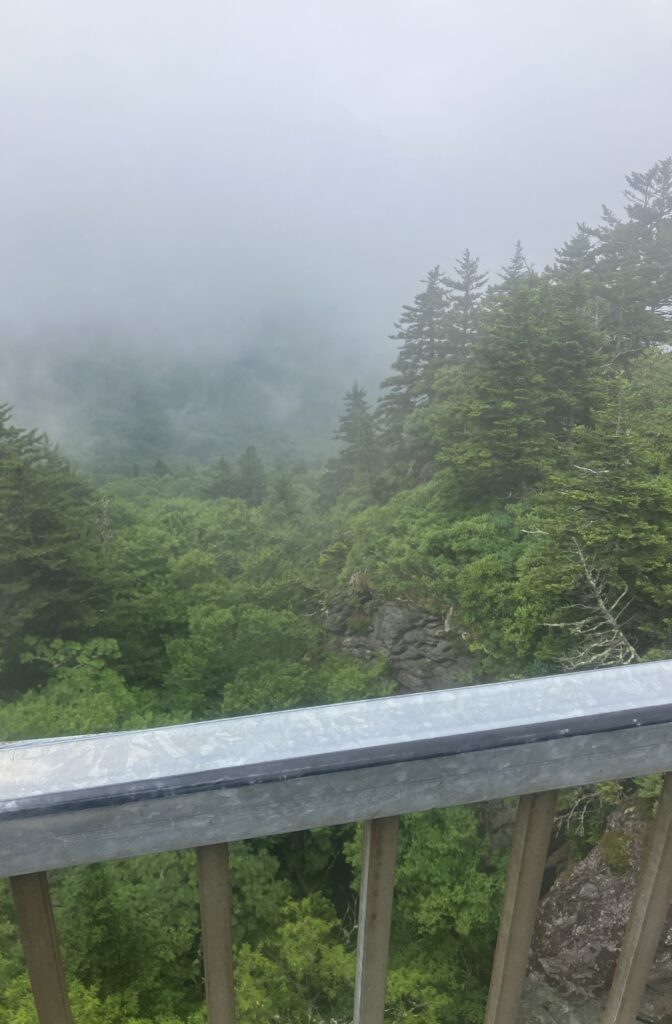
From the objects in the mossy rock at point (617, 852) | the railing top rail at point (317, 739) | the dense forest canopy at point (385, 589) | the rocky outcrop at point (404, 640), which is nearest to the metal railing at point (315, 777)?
the railing top rail at point (317, 739)

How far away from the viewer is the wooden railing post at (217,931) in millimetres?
857

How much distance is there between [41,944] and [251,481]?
40.1 m

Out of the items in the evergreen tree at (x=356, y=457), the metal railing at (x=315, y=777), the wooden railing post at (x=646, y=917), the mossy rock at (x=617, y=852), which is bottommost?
the mossy rock at (x=617, y=852)

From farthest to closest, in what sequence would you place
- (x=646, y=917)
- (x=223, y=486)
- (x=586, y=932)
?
(x=223, y=486), (x=586, y=932), (x=646, y=917)

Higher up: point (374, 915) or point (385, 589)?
point (374, 915)

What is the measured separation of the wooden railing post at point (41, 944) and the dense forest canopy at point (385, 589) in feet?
16.4

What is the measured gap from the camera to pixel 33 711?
41.4 feet

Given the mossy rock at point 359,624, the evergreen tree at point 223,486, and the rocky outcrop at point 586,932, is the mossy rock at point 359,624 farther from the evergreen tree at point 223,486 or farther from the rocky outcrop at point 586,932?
the evergreen tree at point 223,486

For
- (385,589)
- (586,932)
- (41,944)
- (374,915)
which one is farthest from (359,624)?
(41,944)

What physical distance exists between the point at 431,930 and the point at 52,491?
14.1m

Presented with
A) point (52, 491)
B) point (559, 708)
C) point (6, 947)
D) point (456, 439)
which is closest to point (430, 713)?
point (559, 708)

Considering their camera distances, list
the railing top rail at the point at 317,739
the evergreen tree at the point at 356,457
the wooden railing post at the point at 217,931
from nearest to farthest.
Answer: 1. the railing top rail at the point at 317,739
2. the wooden railing post at the point at 217,931
3. the evergreen tree at the point at 356,457

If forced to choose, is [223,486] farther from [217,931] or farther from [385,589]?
[217,931]

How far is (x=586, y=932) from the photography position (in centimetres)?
748
